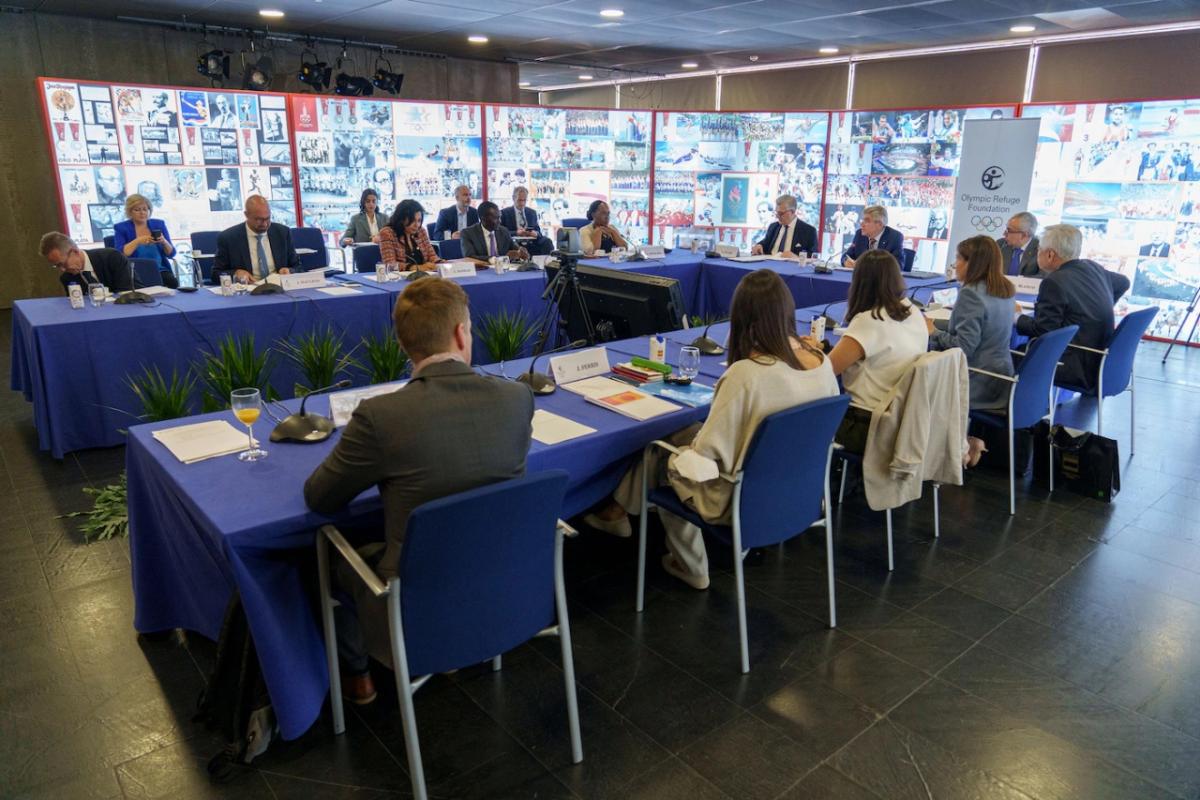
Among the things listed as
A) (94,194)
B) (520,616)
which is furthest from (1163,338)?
(94,194)

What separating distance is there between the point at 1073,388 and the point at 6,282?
30.4 feet

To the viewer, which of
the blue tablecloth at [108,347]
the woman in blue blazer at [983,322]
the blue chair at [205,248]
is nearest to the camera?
the woman in blue blazer at [983,322]

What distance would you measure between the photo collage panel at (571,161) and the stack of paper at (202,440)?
6556 millimetres

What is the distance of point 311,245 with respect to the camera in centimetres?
670

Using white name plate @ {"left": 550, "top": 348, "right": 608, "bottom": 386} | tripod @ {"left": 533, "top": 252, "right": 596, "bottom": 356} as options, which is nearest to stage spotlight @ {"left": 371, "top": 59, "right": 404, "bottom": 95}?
tripod @ {"left": 533, "top": 252, "right": 596, "bottom": 356}

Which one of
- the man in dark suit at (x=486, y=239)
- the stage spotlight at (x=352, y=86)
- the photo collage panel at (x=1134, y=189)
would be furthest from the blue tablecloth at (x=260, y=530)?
the stage spotlight at (x=352, y=86)

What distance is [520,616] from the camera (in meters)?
1.84

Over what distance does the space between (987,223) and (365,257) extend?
225 inches

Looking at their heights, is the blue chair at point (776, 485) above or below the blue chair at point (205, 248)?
below

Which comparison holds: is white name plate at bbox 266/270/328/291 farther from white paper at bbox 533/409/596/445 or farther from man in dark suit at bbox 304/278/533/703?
man in dark suit at bbox 304/278/533/703

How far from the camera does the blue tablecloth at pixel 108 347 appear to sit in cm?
393

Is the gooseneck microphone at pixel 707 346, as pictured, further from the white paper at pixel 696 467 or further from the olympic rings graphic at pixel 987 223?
the olympic rings graphic at pixel 987 223

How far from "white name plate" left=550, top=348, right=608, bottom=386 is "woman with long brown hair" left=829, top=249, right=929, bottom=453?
89cm

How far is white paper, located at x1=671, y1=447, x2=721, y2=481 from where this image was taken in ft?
7.31
